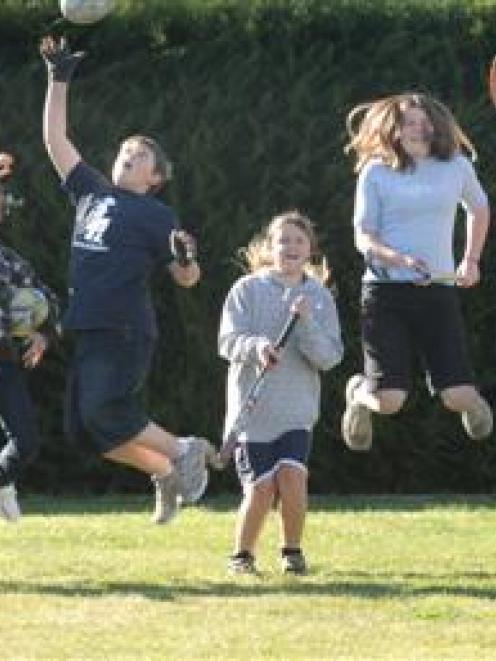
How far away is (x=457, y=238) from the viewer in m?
12.9

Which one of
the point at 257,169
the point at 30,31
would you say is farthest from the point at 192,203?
the point at 30,31

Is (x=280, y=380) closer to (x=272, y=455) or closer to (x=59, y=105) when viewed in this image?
(x=272, y=455)

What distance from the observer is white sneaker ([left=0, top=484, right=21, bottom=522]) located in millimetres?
9523

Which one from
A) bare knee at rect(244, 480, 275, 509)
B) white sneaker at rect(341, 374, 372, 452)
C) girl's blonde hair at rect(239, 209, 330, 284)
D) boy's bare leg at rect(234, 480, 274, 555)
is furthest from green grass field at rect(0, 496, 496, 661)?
girl's blonde hair at rect(239, 209, 330, 284)

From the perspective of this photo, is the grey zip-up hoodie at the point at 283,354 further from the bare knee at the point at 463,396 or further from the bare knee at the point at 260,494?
the bare knee at the point at 463,396

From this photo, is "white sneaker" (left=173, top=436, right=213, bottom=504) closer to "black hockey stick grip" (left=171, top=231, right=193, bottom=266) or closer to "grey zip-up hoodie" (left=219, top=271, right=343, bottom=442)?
"grey zip-up hoodie" (left=219, top=271, right=343, bottom=442)

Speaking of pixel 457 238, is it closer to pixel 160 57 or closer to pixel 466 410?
pixel 160 57

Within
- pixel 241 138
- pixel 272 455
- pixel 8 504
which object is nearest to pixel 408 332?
pixel 272 455

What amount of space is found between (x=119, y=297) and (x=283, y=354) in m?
0.71

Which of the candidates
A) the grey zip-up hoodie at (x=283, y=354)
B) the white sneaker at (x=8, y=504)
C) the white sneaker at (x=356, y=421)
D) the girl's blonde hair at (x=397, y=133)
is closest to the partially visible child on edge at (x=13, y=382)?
the white sneaker at (x=8, y=504)

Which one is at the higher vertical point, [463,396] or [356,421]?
[463,396]

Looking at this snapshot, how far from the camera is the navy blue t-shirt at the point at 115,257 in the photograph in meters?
9.21

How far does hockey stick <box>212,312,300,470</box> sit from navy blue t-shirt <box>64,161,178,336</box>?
0.53 meters

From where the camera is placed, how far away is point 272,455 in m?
9.24
